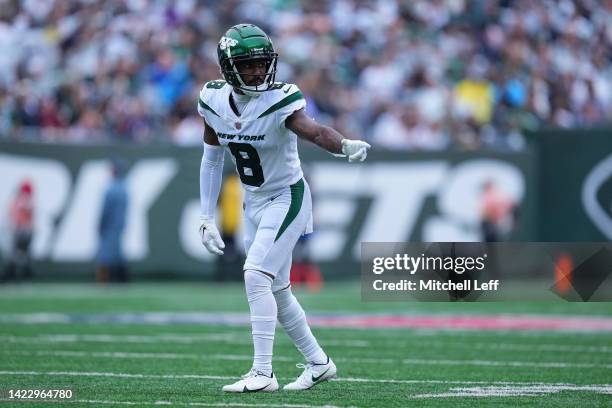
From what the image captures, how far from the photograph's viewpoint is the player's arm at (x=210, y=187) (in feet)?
24.2

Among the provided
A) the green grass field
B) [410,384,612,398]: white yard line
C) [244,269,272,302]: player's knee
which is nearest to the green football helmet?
[244,269,272,302]: player's knee

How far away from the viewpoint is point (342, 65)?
64.0 feet

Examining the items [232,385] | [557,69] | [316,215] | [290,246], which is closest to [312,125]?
[290,246]

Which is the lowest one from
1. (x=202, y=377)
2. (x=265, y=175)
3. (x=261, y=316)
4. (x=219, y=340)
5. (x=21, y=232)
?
(x=21, y=232)

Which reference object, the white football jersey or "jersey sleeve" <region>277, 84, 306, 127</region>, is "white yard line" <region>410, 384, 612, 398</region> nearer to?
the white football jersey

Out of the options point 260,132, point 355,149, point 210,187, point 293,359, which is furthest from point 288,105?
point 293,359

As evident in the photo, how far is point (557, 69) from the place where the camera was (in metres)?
19.6

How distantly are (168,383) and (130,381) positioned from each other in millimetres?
234

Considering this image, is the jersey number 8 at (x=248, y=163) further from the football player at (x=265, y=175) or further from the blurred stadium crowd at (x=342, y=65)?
the blurred stadium crowd at (x=342, y=65)

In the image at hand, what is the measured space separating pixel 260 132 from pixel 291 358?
263 centimetres

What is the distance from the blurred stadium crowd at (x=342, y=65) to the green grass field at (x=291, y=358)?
4.21 meters

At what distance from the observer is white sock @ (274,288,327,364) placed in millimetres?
7164

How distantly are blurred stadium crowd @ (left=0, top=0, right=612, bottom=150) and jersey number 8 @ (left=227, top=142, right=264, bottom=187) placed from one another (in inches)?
419

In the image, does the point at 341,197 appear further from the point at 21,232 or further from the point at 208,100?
the point at 208,100
